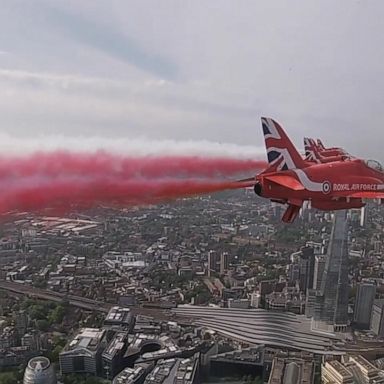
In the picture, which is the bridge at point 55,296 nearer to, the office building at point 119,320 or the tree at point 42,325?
the office building at point 119,320

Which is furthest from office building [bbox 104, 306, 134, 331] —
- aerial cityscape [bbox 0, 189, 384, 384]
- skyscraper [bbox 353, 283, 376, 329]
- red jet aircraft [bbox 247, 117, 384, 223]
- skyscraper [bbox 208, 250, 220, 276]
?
red jet aircraft [bbox 247, 117, 384, 223]

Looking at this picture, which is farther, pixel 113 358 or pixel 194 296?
pixel 194 296

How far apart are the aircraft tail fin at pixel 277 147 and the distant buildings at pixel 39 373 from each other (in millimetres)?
5635

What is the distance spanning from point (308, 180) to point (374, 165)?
0.94 metres

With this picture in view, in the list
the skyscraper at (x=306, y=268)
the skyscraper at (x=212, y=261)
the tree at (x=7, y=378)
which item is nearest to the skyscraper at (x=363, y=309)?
the skyscraper at (x=306, y=268)

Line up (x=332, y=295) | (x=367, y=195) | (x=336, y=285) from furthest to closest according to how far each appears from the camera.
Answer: (x=336, y=285), (x=332, y=295), (x=367, y=195)

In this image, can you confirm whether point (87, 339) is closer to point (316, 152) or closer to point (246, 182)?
point (316, 152)

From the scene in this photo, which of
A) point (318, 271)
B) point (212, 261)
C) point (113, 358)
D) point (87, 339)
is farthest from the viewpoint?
point (212, 261)

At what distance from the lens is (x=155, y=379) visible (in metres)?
7.87

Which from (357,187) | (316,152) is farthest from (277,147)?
(316,152)

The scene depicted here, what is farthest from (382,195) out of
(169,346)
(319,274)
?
(319,274)

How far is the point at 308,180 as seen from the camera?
14.8ft

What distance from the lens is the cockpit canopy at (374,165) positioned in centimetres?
492

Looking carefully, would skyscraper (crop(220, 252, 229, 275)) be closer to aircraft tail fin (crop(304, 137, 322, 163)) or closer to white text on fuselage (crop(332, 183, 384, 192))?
aircraft tail fin (crop(304, 137, 322, 163))
